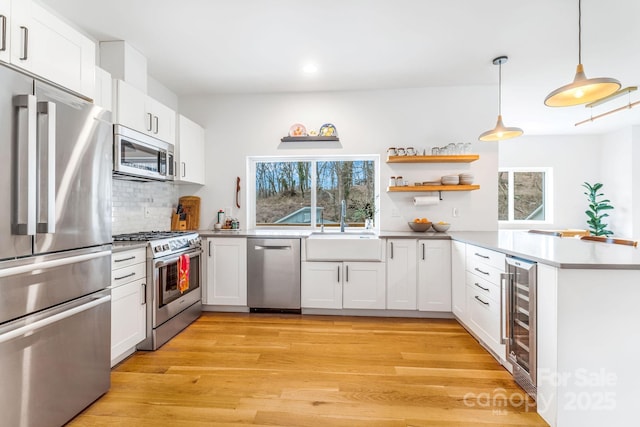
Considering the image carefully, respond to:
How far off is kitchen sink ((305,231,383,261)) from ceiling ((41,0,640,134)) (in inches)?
69.9

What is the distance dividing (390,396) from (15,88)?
250 cm

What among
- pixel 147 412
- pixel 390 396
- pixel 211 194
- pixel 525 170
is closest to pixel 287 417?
pixel 390 396

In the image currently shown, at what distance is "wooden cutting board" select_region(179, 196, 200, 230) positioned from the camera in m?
4.02

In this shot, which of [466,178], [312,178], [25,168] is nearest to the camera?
[25,168]

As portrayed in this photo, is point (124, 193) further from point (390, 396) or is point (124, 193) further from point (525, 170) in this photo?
point (525, 170)

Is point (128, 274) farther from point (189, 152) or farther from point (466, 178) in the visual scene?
point (466, 178)

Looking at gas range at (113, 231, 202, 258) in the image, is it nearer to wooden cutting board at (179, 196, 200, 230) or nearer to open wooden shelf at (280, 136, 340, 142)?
wooden cutting board at (179, 196, 200, 230)

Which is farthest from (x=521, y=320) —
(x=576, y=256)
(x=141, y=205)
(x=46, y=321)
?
(x=141, y=205)

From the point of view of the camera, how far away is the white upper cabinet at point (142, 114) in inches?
104

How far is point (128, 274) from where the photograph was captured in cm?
238

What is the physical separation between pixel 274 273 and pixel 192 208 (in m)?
1.42

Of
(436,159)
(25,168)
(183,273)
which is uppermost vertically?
(436,159)

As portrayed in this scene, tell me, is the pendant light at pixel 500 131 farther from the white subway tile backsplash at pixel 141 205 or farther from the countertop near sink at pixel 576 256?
the white subway tile backsplash at pixel 141 205

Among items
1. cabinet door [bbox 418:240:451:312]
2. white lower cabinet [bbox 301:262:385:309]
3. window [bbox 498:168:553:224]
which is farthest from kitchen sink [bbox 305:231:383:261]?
window [bbox 498:168:553:224]
